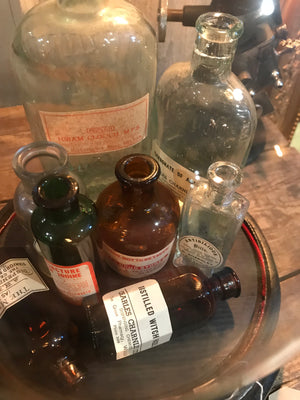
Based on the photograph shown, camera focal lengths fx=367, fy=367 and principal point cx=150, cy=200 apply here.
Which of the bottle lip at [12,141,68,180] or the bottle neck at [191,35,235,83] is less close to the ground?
the bottle neck at [191,35,235,83]

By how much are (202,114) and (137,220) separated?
0.16 metres

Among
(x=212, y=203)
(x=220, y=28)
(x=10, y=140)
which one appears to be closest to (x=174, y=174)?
(x=212, y=203)

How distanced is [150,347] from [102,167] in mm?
257

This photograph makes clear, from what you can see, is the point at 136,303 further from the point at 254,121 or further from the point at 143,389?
the point at 254,121

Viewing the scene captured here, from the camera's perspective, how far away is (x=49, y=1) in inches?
16.9

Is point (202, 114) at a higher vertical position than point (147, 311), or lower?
higher

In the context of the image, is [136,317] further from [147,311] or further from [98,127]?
[98,127]

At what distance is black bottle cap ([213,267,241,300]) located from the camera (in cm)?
43

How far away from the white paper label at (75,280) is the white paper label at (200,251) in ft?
0.39

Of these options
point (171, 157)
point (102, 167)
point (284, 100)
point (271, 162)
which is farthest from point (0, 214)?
point (284, 100)

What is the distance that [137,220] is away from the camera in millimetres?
406

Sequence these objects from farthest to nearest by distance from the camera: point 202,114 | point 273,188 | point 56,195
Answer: point 273,188 → point 202,114 → point 56,195

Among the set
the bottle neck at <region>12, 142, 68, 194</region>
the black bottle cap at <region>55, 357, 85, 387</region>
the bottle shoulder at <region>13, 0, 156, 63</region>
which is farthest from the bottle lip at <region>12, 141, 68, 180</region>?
the black bottle cap at <region>55, 357, 85, 387</region>

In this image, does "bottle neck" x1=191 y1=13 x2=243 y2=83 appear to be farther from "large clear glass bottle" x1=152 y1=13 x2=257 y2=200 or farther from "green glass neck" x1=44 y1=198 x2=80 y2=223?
"green glass neck" x1=44 y1=198 x2=80 y2=223
